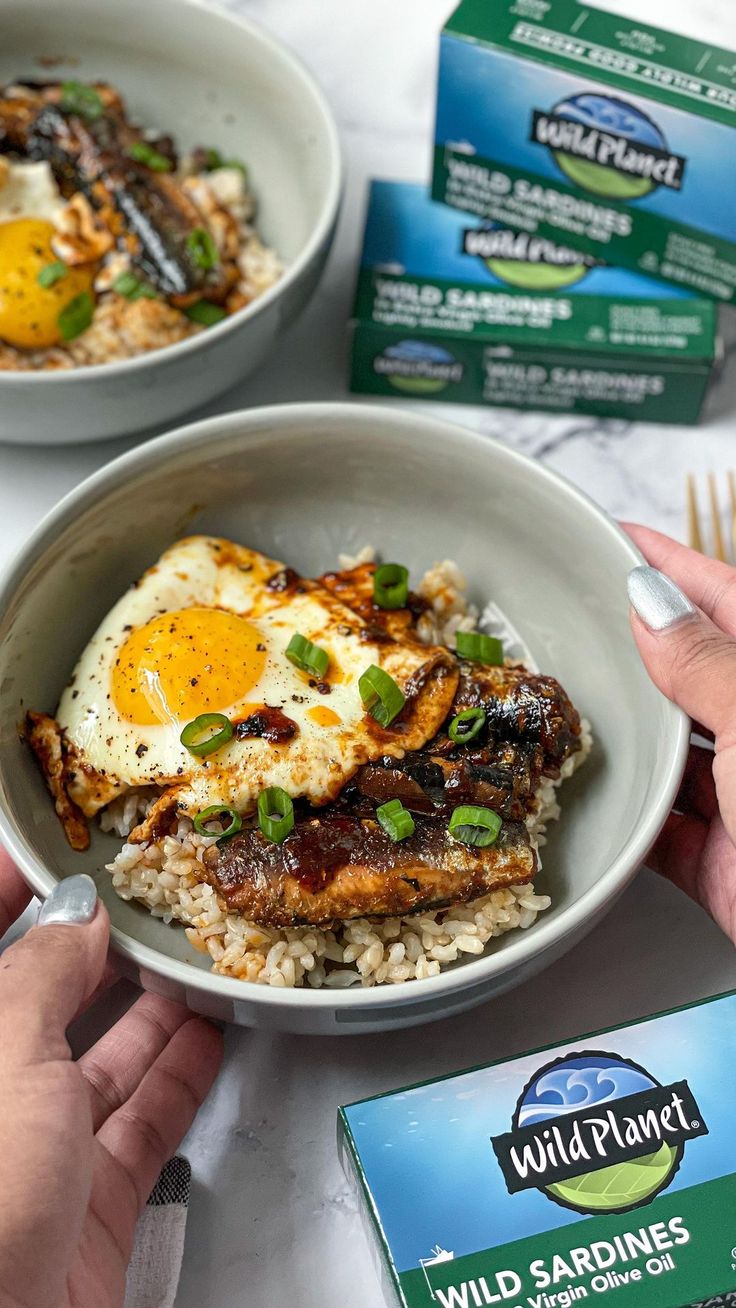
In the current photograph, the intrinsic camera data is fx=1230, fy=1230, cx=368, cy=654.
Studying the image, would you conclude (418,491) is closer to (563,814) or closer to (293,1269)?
(563,814)

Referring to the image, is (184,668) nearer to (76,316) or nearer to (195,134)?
(76,316)

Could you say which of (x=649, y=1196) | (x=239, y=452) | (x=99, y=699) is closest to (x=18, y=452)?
(x=239, y=452)

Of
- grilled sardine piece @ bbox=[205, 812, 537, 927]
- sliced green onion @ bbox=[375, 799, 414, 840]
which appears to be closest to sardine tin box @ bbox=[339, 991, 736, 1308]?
grilled sardine piece @ bbox=[205, 812, 537, 927]

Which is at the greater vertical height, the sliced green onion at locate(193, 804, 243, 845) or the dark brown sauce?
the dark brown sauce

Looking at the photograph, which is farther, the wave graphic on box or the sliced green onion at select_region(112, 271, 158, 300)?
the sliced green onion at select_region(112, 271, 158, 300)

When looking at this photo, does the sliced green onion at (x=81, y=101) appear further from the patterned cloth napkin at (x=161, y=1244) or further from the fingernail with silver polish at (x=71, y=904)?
the patterned cloth napkin at (x=161, y=1244)

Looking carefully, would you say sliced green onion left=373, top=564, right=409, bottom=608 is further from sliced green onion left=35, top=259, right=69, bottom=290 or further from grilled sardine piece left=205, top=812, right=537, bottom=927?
sliced green onion left=35, top=259, right=69, bottom=290

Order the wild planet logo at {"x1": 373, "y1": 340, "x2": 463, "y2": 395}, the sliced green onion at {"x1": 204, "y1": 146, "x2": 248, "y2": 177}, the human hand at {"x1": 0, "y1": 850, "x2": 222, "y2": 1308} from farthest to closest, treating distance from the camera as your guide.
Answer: the sliced green onion at {"x1": 204, "y1": 146, "x2": 248, "y2": 177}
the wild planet logo at {"x1": 373, "y1": 340, "x2": 463, "y2": 395}
the human hand at {"x1": 0, "y1": 850, "x2": 222, "y2": 1308}

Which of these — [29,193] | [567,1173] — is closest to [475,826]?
[567,1173]

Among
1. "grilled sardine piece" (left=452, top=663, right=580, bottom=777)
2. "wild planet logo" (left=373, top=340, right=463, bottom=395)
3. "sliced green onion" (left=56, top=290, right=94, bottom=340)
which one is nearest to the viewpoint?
"grilled sardine piece" (left=452, top=663, right=580, bottom=777)
